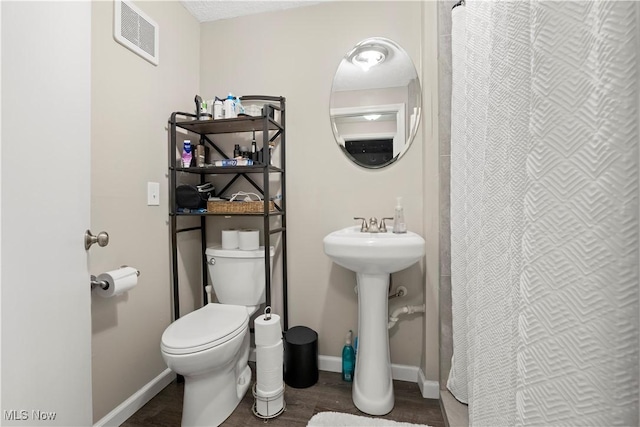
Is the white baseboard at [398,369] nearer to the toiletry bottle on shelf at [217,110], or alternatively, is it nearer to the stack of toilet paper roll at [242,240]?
the stack of toilet paper roll at [242,240]

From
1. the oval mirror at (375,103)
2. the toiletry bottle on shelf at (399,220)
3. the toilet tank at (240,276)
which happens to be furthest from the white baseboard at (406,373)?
the oval mirror at (375,103)

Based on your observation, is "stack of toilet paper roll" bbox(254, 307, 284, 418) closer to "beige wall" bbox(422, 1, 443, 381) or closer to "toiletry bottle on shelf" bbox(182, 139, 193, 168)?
"beige wall" bbox(422, 1, 443, 381)

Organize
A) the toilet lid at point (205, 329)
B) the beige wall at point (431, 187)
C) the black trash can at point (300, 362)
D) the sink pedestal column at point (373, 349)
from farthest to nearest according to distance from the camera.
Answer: the black trash can at point (300, 362) < the beige wall at point (431, 187) < the sink pedestal column at point (373, 349) < the toilet lid at point (205, 329)

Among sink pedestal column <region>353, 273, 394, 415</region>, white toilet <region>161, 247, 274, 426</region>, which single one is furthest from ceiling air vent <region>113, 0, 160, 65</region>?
sink pedestal column <region>353, 273, 394, 415</region>

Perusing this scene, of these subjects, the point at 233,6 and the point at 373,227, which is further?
the point at 233,6

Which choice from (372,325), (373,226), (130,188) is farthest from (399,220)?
(130,188)

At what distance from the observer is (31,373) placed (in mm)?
793

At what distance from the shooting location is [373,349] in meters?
1.48

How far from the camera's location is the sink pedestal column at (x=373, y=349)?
1.46 meters

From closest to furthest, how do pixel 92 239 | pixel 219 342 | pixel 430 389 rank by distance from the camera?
1. pixel 92 239
2. pixel 219 342
3. pixel 430 389

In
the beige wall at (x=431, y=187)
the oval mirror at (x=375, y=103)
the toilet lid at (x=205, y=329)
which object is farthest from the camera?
the oval mirror at (x=375, y=103)

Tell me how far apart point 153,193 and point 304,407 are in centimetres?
136

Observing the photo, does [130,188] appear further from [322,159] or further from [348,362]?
[348,362]

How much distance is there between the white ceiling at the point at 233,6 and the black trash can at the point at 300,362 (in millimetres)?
2030
